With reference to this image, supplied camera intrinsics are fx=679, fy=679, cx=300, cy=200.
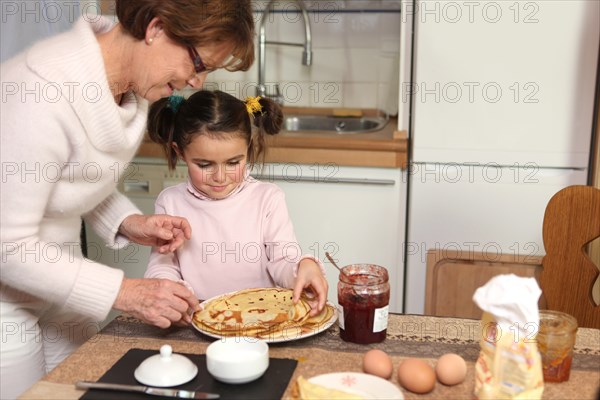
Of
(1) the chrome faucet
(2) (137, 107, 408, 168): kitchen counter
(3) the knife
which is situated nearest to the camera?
(3) the knife

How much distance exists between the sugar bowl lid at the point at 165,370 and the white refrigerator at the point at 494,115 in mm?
1423

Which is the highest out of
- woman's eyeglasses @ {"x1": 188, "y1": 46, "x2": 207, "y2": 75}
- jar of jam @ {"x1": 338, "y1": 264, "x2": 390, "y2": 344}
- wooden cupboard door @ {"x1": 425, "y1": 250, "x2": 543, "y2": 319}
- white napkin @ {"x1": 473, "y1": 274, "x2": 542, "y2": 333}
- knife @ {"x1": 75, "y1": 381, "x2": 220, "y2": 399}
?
woman's eyeglasses @ {"x1": 188, "y1": 46, "x2": 207, "y2": 75}

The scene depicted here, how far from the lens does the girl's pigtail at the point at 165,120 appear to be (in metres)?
1.64

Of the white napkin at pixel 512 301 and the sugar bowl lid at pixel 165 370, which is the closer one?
the white napkin at pixel 512 301

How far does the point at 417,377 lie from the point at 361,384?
0.08 meters

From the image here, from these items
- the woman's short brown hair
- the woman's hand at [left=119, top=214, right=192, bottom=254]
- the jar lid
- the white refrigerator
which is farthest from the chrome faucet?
the jar lid

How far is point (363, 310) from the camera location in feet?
3.84

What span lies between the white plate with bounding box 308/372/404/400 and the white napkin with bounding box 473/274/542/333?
0.65 feet

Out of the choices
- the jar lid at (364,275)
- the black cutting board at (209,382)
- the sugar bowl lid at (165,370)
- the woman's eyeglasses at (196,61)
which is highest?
the woman's eyeglasses at (196,61)

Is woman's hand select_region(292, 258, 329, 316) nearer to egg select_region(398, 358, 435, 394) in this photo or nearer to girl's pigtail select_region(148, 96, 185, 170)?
egg select_region(398, 358, 435, 394)

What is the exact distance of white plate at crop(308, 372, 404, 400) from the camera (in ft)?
3.26

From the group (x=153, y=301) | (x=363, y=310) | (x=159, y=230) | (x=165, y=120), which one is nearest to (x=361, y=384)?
(x=363, y=310)

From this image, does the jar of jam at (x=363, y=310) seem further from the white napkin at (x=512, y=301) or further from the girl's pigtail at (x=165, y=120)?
the girl's pigtail at (x=165, y=120)

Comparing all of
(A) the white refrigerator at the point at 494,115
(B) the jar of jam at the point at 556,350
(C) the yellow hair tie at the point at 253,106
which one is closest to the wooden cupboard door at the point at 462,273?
(A) the white refrigerator at the point at 494,115
